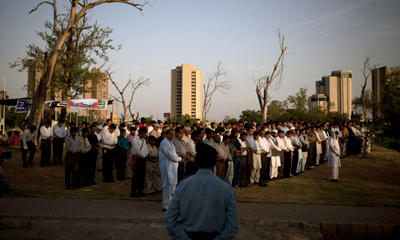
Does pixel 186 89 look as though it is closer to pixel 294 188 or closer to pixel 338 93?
pixel 338 93

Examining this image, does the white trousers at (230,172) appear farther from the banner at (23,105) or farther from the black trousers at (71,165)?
the banner at (23,105)

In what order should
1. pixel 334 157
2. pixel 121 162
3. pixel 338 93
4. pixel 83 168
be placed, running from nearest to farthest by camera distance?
pixel 83 168
pixel 121 162
pixel 334 157
pixel 338 93

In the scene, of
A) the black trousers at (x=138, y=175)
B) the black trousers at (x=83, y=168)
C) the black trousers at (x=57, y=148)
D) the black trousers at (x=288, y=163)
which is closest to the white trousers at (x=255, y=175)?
the black trousers at (x=288, y=163)

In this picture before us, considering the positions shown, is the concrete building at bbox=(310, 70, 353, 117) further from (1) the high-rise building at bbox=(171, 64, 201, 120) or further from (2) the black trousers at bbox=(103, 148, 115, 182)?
(2) the black trousers at bbox=(103, 148, 115, 182)

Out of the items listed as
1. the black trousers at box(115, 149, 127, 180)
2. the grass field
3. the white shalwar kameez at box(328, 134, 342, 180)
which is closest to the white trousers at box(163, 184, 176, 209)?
the grass field

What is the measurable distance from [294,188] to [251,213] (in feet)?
13.9

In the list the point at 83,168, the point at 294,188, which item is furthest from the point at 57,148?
the point at 294,188

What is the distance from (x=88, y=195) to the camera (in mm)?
9211

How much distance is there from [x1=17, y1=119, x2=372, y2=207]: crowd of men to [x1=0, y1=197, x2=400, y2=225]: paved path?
3.15ft

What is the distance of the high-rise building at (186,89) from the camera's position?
Result: 146238 mm

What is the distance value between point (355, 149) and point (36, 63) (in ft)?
86.2

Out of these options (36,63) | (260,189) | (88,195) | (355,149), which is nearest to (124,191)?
(88,195)

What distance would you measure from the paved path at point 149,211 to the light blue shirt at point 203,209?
4566 mm

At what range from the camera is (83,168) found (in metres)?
10.4
